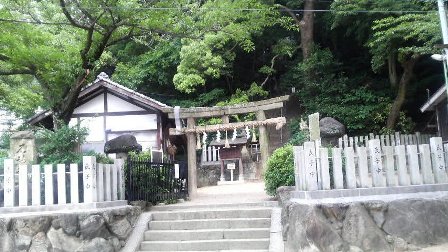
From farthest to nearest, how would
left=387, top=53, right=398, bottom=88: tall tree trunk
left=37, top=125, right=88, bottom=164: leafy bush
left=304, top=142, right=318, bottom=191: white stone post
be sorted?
1. left=387, top=53, right=398, bottom=88: tall tree trunk
2. left=37, top=125, right=88, bottom=164: leafy bush
3. left=304, top=142, right=318, bottom=191: white stone post

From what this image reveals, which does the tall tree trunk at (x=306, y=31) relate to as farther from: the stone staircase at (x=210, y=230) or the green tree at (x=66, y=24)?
the stone staircase at (x=210, y=230)

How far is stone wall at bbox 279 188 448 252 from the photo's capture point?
699 centimetres

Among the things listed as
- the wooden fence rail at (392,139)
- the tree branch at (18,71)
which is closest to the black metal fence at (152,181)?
the tree branch at (18,71)

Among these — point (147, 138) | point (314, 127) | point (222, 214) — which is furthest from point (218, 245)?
point (147, 138)

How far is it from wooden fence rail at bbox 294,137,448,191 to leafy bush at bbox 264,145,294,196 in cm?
273

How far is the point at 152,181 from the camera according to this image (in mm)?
11578

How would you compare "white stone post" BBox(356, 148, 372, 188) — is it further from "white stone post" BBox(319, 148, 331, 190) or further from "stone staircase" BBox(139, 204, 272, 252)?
"stone staircase" BBox(139, 204, 272, 252)

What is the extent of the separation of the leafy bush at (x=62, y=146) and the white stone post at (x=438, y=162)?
8.09 meters

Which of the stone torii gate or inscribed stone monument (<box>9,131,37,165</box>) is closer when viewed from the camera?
inscribed stone monument (<box>9,131,37,165</box>)

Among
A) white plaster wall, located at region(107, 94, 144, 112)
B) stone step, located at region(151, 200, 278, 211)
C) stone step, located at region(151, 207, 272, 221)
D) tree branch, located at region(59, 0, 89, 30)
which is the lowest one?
stone step, located at region(151, 207, 272, 221)

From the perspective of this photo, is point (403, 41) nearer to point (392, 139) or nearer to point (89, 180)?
point (392, 139)

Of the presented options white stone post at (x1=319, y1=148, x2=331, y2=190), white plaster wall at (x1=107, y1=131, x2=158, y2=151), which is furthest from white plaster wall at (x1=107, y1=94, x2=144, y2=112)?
white stone post at (x1=319, y1=148, x2=331, y2=190)

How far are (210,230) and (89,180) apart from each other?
2925 mm

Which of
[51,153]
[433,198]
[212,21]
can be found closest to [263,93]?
[212,21]
